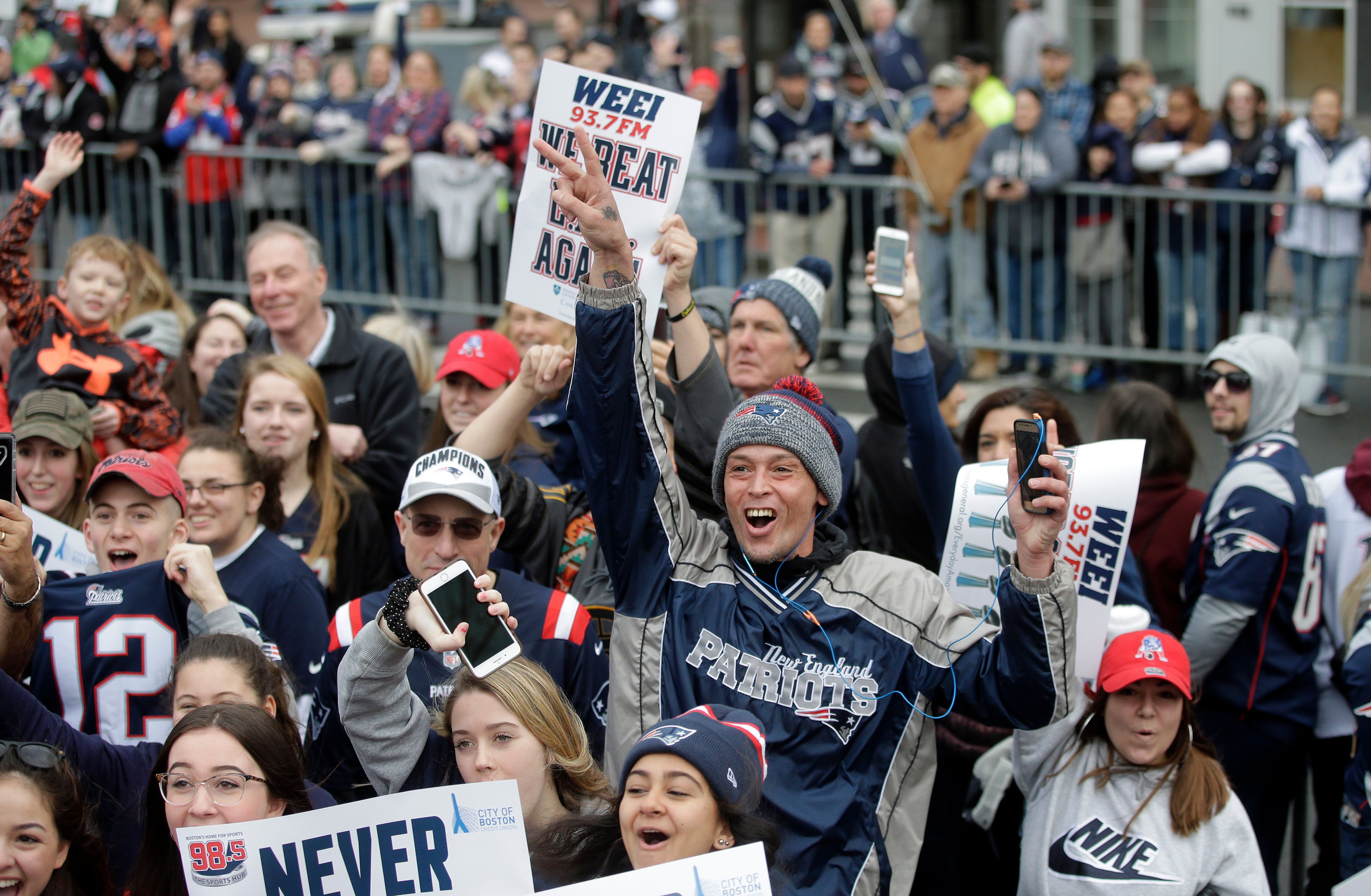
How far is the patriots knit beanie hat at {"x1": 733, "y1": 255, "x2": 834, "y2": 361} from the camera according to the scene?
16.8 ft

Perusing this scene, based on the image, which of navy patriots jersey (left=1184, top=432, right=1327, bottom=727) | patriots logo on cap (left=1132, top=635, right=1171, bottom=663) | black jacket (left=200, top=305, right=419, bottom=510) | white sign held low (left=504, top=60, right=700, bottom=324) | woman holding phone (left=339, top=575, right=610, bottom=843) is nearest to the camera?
woman holding phone (left=339, top=575, right=610, bottom=843)

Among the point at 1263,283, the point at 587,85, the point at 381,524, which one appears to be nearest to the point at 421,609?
the point at 587,85

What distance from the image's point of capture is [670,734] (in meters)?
3.01

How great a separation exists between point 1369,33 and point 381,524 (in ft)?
39.0

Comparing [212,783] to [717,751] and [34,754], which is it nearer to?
[34,754]

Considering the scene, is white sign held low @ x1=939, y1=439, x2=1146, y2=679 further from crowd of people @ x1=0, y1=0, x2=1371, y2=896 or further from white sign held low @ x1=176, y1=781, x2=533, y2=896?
white sign held low @ x1=176, y1=781, x2=533, y2=896

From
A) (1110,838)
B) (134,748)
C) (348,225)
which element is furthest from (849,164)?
(134,748)

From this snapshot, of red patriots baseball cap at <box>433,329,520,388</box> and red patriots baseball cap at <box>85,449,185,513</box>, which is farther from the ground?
red patriots baseball cap at <box>433,329,520,388</box>

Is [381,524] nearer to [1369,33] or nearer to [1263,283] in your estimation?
[1263,283]

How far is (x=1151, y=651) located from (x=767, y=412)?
4.73ft

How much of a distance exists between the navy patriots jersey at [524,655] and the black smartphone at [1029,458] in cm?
142

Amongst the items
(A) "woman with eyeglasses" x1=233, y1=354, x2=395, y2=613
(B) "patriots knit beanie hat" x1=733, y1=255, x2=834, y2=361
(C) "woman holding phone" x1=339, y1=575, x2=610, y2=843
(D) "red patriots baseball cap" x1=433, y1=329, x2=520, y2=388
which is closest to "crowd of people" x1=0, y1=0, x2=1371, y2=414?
(B) "patriots knit beanie hat" x1=733, y1=255, x2=834, y2=361

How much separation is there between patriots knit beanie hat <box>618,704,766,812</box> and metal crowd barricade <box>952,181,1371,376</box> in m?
6.47

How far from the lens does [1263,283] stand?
874 cm
